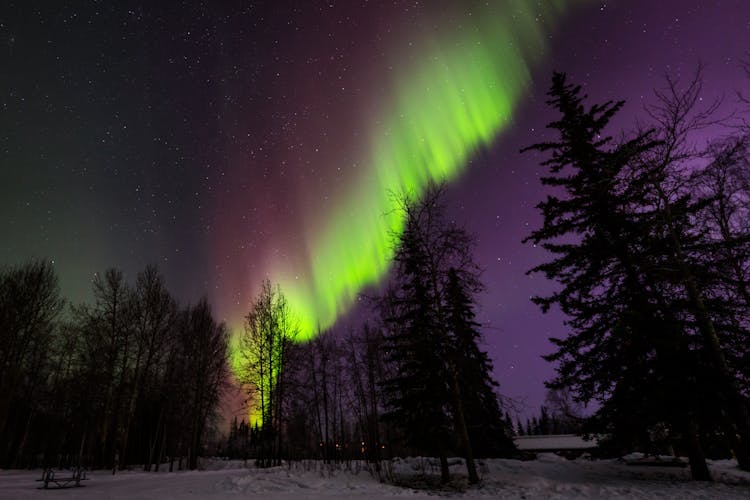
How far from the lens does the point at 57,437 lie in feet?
134

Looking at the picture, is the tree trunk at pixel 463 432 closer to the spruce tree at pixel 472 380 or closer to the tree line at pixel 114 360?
the spruce tree at pixel 472 380

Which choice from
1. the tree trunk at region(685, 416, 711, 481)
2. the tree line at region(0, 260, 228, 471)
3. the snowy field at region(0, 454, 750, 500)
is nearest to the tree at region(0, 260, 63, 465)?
the tree line at region(0, 260, 228, 471)

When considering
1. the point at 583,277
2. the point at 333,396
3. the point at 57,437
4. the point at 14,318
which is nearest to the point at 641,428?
the point at 583,277

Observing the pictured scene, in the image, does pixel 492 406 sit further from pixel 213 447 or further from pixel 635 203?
pixel 213 447

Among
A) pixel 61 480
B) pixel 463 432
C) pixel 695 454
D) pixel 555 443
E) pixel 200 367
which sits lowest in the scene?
pixel 555 443

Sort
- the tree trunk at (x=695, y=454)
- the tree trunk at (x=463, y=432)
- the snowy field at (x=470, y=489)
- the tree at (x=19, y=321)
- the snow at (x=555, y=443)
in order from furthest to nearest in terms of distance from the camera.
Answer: the snow at (x=555, y=443) → the tree at (x=19, y=321) → the tree trunk at (x=463, y=432) → the tree trunk at (x=695, y=454) → the snowy field at (x=470, y=489)

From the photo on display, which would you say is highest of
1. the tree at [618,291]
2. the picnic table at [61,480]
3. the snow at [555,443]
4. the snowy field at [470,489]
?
the tree at [618,291]

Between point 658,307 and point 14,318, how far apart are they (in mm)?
36597

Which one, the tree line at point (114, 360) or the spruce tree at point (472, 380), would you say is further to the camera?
the tree line at point (114, 360)

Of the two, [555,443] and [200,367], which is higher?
[200,367]

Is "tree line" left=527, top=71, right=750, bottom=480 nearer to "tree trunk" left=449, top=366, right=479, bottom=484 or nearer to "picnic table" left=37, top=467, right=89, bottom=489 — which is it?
"tree trunk" left=449, top=366, right=479, bottom=484

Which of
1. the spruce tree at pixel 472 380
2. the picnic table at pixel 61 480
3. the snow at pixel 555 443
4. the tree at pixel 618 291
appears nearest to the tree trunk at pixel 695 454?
the tree at pixel 618 291

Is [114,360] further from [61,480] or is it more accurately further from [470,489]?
[470,489]

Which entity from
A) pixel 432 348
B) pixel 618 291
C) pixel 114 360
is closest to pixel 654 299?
pixel 618 291
